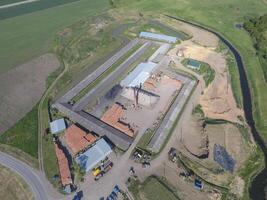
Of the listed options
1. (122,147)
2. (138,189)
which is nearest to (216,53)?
(122,147)

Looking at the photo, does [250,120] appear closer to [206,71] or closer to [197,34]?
[206,71]

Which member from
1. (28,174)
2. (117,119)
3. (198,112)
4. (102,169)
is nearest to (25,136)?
(28,174)

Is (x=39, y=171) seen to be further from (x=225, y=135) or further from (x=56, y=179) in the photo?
(x=225, y=135)

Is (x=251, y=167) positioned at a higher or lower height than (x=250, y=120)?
lower

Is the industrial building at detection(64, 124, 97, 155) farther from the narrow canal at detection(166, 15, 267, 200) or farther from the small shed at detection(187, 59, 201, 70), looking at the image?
the small shed at detection(187, 59, 201, 70)

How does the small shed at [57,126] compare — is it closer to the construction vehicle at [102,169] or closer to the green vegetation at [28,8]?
the construction vehicle at [102,169]

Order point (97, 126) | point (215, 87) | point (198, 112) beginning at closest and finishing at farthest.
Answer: point (97, 126) → point (198, 112) → point (215, 87)

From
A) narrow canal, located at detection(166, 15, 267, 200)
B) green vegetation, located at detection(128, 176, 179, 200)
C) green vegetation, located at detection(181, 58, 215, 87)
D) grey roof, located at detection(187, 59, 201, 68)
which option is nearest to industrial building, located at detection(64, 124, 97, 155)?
green vegetation, located at detection(128, 176, 179, 200)

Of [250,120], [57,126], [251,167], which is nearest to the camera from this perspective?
[251,167]
